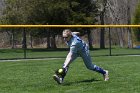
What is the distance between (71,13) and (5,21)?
6.26 meters

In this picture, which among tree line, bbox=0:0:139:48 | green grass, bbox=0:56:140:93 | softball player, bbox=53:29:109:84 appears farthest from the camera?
tree line, bbox=0:0:139:48

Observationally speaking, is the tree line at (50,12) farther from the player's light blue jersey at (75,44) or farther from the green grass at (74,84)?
the player's light blue jersey at (75,44)

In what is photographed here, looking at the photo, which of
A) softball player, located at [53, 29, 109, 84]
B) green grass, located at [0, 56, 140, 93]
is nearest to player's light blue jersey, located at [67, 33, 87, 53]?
softball player, located at [53, 29, 109, 84]

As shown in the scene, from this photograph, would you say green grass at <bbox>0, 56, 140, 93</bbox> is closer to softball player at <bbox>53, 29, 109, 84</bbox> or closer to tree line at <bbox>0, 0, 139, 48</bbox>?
softball player at <bbox>53, 29, 109, 84</bbox>

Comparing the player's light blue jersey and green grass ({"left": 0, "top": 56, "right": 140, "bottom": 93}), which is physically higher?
the player's light blue jersey

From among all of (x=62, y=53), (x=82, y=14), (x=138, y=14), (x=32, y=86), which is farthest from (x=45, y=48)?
(x=138, y=14)

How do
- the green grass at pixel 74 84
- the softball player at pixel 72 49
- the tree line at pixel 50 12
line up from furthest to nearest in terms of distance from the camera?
the tree line at pixel 50 12
the softball player at pixel 72 49
the green grass at pixel 74 84

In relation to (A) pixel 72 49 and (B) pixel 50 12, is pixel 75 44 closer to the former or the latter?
(A) pixel 72 49

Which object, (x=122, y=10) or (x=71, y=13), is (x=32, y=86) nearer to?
(x=71, y=13)

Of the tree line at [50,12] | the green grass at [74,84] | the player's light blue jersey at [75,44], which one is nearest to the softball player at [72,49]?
the player's light blue jersey at [75,44]

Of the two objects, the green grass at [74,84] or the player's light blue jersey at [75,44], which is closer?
the green grass at [74,84]

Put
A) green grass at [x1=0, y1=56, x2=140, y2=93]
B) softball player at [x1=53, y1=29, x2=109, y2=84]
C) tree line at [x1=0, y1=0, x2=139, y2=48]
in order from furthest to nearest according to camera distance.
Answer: tree line at [x1=0, y1=0, x2=139, y2=48], softball player at [x1=53, y1=29, x2=109, y2=84], green grass at [x1=0, y1=56, x2=140, y2=93]

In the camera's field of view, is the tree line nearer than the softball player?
No

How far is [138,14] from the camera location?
4703 centimetres
